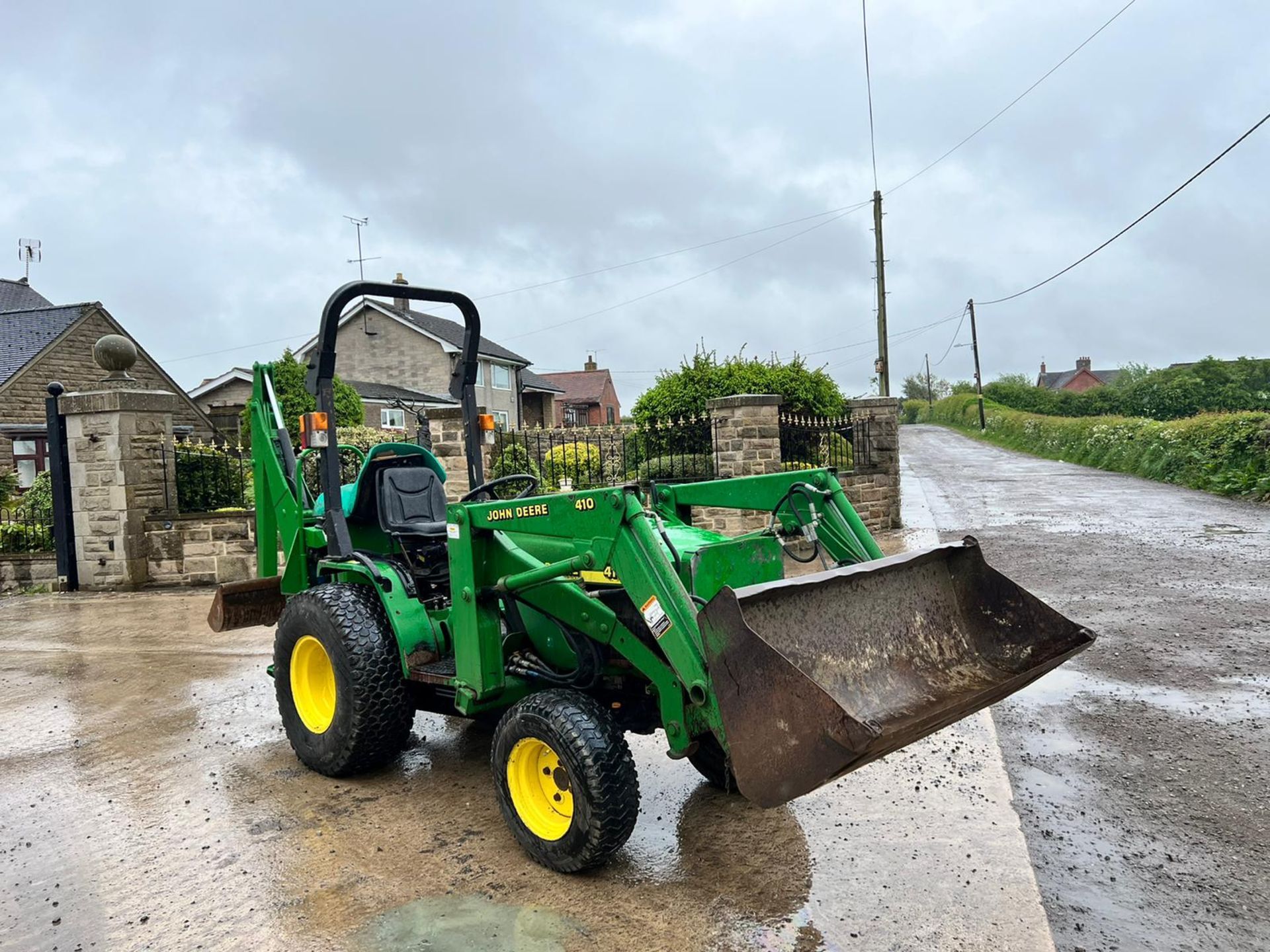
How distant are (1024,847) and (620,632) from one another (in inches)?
69.5

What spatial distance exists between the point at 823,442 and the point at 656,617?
33.1ft

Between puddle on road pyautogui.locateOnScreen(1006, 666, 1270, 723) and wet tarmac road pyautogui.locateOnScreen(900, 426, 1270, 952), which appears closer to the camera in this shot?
wet tarmac road pyautogui.locateOnScreen(900, 426, 1270, 952)

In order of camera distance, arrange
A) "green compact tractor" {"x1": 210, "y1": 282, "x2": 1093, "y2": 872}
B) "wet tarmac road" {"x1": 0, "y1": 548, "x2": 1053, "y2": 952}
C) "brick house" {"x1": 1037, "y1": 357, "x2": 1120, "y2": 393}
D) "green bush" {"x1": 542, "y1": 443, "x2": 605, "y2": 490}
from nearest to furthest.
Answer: "green compact tractor" {"x1": 210, "y1": 282, "x2": 1093, "y2": 872} → "wet tarmac road" {"x1": 0, "y1": 548, "x2": 1053, "y2": 952} → "green bush" {"x1": 542, "y1": 443, "x2": 605, "y2": 490} → "brick house" {"x1": 1037, "y1": 357, "x2": 1120, "y2": 393}

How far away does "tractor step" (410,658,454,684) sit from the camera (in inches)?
156

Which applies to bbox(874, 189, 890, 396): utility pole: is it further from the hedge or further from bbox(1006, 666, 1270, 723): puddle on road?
bbox(1006, 666, 1270, 723): puddle on road

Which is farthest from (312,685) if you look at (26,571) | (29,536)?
(29,536)

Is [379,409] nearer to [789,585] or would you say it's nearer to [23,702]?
[23,702]

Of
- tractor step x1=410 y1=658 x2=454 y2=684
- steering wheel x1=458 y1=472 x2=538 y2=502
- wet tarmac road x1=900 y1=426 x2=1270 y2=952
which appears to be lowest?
wet tarmac road x1=900 y1=426 x2=1270 y2=952

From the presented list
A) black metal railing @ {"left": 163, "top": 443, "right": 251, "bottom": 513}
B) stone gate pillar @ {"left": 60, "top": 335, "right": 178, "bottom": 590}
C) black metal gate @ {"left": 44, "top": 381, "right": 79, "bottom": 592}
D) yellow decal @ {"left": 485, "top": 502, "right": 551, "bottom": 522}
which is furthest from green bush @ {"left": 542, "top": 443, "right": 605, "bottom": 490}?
yellow decal @ {"left": 485, "top": 502, "right": 551, "bottom": 522}

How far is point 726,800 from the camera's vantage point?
13.4 ft

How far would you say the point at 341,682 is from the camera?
13.6ft

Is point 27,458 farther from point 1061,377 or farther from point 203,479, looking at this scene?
point 1061,377


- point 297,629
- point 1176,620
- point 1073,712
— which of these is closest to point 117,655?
point 297,629

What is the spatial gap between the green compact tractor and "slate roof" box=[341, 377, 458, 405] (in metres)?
27.9
